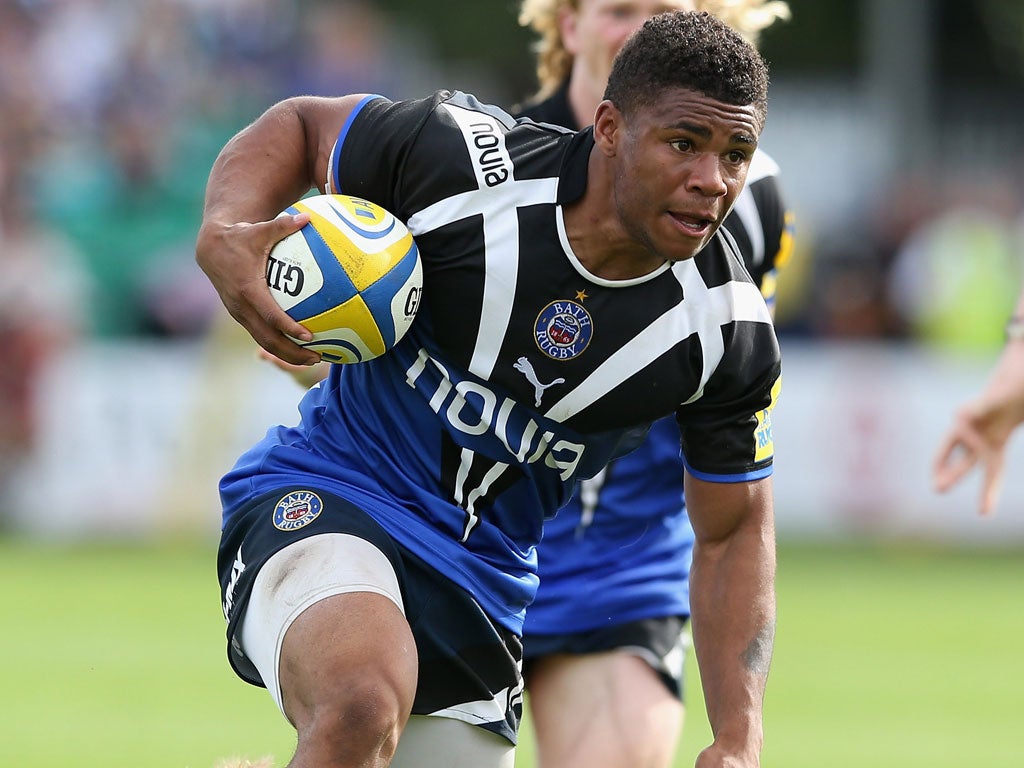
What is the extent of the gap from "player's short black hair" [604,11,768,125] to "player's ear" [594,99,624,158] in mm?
23

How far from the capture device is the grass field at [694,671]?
847 cm

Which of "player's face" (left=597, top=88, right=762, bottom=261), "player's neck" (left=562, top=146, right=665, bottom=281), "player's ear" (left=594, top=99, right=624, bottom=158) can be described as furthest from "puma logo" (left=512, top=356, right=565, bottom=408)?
"player's ear" (left=594, top=99, right=624, bottom=158)

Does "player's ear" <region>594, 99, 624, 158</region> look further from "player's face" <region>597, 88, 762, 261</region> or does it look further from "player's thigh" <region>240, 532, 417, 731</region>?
"player's thigh" <region>240, 532, 417, 731</region>

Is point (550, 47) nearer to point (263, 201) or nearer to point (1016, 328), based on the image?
point (1016, 328)

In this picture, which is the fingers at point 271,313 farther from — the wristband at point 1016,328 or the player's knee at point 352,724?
the wristband at point 1016,328

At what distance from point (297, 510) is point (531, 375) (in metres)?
0.67

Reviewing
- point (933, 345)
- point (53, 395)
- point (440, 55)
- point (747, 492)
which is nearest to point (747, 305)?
point (747, 492)

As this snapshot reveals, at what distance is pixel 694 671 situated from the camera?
1048cm

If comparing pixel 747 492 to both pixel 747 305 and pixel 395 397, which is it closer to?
pixel 747 305

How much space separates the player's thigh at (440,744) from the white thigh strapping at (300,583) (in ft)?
1.32

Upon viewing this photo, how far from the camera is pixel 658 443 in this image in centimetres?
589

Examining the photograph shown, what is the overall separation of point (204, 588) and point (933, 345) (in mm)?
7128

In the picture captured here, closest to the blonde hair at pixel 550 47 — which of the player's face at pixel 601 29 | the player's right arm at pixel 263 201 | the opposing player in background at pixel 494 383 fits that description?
the player's face at pixel 601 29

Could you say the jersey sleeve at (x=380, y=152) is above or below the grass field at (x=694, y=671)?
above
